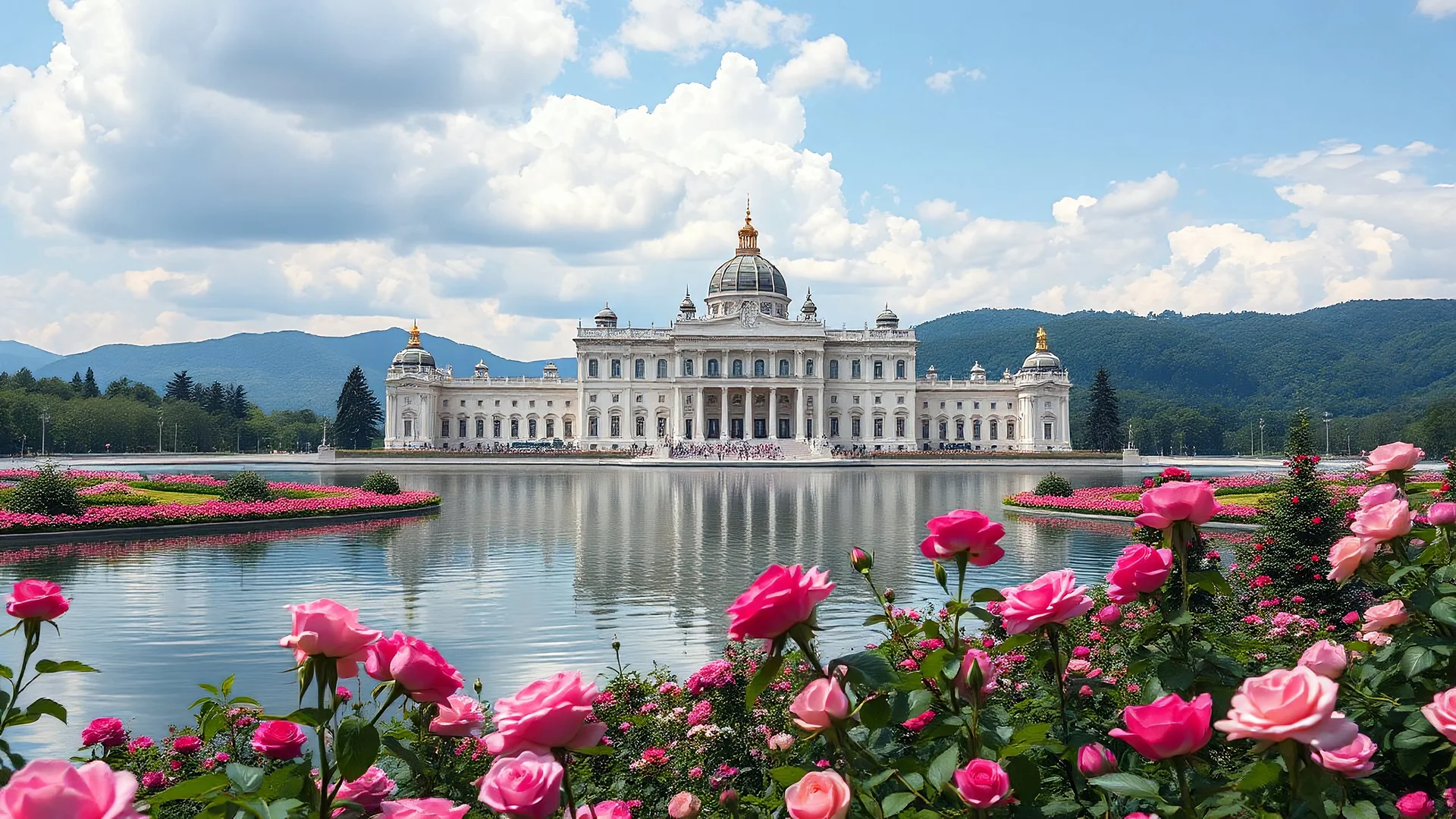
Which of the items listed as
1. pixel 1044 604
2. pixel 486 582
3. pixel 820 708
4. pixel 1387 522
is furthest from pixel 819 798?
pixel 486 582

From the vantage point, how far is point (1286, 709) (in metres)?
2.19

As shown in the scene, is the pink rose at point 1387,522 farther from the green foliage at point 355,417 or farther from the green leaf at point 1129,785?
the green foliage at point 355,417

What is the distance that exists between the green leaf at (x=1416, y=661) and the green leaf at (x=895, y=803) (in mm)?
1913

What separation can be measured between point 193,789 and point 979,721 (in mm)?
2259

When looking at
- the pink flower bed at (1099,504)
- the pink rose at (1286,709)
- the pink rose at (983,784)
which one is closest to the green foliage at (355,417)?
the pink flower bed at (1099,504)

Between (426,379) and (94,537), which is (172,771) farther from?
(426,379)

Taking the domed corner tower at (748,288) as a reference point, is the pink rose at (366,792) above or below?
below

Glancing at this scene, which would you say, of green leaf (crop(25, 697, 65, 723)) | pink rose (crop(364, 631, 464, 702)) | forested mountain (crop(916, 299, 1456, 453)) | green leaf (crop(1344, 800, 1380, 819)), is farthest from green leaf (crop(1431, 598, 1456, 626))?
forested mountain (crop(916, 299, 1456, 453))

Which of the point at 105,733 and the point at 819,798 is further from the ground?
the point at 819,798

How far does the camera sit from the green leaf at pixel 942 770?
9.02 feet

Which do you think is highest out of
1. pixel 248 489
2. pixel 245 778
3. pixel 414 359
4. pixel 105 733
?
pixel 414 359

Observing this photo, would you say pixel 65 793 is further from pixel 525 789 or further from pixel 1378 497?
pixel 1378 497

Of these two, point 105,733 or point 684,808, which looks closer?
point 684,808

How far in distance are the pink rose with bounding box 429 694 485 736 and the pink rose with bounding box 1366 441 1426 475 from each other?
3.96 metres
